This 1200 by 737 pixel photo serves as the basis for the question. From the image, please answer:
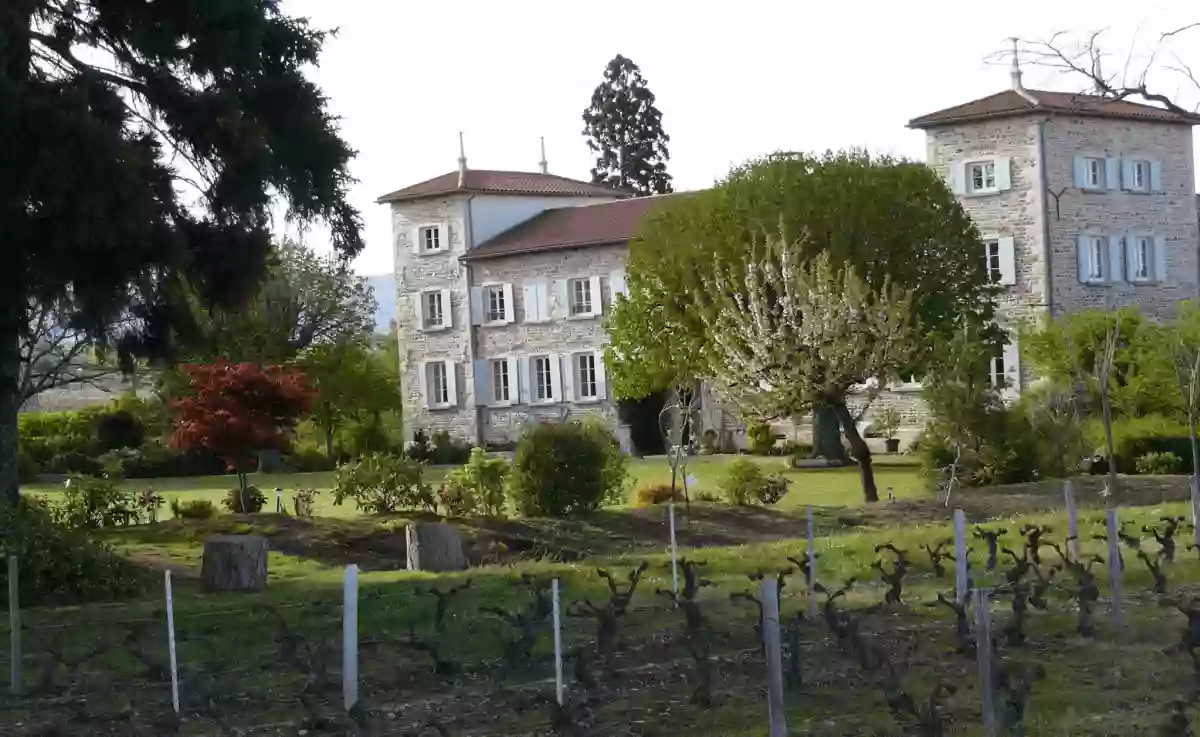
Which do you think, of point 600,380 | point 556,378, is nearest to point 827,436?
point 600,380

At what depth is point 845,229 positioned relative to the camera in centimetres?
4100

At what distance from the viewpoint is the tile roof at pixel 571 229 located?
56125 mm

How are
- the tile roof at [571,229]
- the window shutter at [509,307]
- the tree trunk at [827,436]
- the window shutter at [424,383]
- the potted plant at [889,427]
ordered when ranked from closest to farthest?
the potted plant at [889,427] < the tree trunk at [827,436] < the tile roof at [571,229] < the window shutter at [509,307] < the window shutter at [424,383]

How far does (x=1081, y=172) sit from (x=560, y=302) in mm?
15825

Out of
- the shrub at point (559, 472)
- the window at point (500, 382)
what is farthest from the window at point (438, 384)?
the shrub at point (559, 472)

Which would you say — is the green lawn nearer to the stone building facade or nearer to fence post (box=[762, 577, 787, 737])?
the stone building facade

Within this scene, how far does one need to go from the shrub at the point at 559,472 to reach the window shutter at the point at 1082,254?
25.4 meters

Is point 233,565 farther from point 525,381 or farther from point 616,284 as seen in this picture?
point 525,381

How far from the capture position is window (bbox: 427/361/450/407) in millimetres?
60156

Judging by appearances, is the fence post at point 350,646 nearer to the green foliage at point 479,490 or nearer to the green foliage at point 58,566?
the green foliage at point 58,566

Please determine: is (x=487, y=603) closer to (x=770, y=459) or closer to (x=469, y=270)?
(x=770, y=459)

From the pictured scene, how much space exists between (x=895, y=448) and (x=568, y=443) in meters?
23.5

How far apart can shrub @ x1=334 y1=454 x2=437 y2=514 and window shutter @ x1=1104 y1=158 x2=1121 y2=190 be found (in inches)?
1111

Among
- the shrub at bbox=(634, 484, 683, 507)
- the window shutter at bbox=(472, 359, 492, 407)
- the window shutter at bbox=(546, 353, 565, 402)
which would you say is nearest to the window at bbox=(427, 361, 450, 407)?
the window shutter at bbox=(472, 359, 492, 407)
